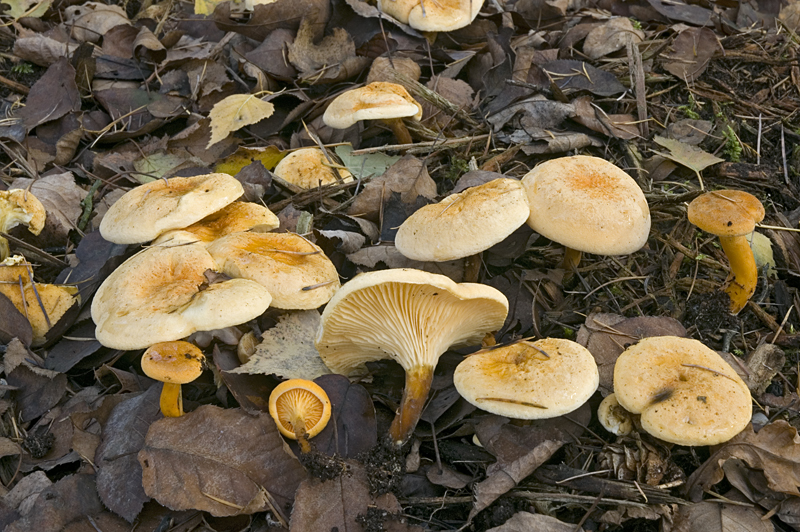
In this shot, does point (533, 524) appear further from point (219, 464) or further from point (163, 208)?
point (163, 208)

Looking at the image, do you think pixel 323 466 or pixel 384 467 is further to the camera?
pixel 384 467

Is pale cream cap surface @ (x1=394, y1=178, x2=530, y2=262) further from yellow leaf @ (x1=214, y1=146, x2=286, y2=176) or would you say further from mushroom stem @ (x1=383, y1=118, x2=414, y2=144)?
yellow leaf @ (x1=214, y1=146, x2=286, y2=176)

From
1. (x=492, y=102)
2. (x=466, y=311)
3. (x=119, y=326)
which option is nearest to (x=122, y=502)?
(x=119, y=326)

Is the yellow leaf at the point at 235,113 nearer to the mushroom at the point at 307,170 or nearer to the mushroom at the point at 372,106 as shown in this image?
the mushroom at the point at 307,170

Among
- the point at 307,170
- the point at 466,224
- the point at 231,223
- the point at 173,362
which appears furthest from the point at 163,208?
the point at 466,224

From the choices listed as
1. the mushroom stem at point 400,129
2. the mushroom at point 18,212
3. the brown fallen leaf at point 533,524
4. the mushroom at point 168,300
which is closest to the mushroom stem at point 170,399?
the mushroom at point 168,300

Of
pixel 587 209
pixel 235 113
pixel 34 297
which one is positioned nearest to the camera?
pixel 587 209

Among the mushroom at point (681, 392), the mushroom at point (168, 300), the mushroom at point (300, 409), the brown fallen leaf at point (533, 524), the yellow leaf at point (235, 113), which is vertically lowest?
the brown fallen leaf at point (533, 524)
